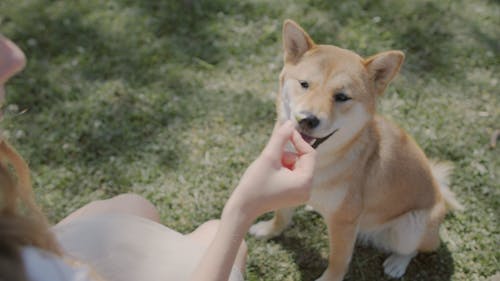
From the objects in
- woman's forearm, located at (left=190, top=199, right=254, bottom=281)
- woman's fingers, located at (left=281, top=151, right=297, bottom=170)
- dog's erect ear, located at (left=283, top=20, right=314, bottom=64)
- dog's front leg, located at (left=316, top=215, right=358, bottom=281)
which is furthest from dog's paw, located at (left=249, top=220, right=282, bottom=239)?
woman's forearm, located at (left=190, top=199, right=254, bottom=281)

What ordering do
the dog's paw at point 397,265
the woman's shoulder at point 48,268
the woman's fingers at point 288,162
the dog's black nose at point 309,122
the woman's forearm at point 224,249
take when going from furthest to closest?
the dog's paw at point 397,265 < the dog's black nose at point 309,122 < the woman's fingers at point 288,162 < the woman's forearm at point 224,249 < the woman's shoulder at point 48,268

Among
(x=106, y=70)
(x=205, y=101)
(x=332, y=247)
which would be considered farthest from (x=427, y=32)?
(x=106, y=70)

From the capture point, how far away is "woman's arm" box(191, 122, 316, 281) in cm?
176

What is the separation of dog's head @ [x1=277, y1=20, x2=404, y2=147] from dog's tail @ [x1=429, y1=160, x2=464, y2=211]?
0.96m

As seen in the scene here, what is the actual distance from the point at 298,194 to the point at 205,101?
88.1 inches

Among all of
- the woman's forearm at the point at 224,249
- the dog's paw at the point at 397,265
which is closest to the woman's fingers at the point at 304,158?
the woman's forearm at the point at 224,249

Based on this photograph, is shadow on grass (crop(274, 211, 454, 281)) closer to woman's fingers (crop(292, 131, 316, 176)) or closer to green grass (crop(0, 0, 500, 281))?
green grass (crop(0, 0, 500, 281))

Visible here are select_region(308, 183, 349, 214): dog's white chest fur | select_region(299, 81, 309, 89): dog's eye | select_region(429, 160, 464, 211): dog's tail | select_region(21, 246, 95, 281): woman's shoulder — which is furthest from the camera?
select_region(429, 160, 464, 211): dog's tail

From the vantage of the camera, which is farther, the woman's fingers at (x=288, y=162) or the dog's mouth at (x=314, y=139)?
the dog's mouth at (x=314, y=139)

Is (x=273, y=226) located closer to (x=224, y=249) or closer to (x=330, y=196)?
(x=330, y=196)

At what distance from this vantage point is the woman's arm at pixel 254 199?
176 centimetres

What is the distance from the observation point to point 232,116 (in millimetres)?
3896

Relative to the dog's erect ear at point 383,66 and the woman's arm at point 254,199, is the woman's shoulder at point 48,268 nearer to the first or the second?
the woman's arm at point 254,199

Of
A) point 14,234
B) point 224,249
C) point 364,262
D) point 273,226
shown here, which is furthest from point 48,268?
point 364,262
